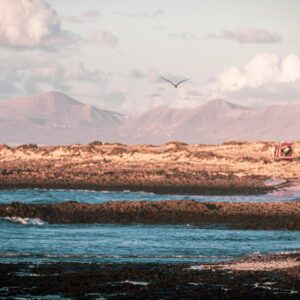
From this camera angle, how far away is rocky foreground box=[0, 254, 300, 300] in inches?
1064

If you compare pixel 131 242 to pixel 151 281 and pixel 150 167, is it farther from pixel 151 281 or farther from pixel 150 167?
pixel 150 167

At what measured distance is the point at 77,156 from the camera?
95438 millimetres

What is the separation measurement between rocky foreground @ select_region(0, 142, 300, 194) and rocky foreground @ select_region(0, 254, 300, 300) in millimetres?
39003

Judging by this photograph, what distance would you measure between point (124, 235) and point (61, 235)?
253cm

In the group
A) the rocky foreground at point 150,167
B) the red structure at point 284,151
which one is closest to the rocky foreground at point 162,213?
the rocky foreground at point 150,167

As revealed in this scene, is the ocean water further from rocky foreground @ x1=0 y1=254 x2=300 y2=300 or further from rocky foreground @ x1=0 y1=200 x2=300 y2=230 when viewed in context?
rocky foreground @ x1=0 y1=254 x2=300 y2=300

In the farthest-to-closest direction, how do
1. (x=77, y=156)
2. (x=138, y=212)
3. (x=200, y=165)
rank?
(x=77, y=156), (x=200, y=165), (x=138, y=212)

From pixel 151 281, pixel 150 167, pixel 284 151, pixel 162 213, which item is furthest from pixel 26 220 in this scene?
pixel 284 151

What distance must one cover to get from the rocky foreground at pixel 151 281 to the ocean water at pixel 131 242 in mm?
2706

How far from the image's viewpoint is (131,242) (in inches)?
1628

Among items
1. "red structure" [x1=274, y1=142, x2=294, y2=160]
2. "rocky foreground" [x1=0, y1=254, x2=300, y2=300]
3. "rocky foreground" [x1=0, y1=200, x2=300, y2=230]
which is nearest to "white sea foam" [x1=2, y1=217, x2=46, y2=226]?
"rocky foreground" [x1=0, y1=200, x2=300, y2=230]

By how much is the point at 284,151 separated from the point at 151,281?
63750 mm

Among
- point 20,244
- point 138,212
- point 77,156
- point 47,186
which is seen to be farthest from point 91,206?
point 77,156

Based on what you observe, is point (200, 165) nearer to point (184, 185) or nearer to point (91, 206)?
point (184, 185)
